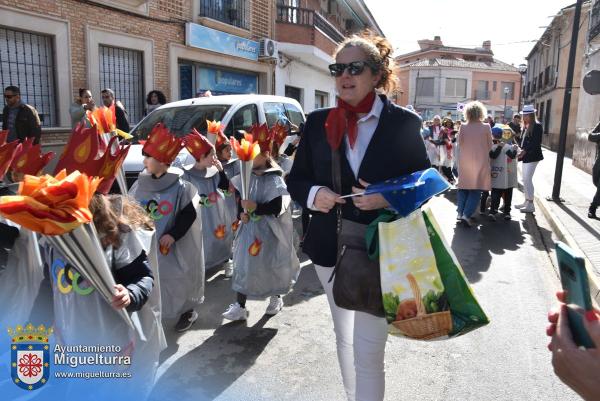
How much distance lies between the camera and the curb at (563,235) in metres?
5.04

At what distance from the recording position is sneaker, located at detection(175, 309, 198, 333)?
164 inches

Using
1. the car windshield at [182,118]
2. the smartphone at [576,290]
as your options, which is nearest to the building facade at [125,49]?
the car windshield at [182,118]

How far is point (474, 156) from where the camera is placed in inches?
319

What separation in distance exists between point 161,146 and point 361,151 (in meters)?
1.91

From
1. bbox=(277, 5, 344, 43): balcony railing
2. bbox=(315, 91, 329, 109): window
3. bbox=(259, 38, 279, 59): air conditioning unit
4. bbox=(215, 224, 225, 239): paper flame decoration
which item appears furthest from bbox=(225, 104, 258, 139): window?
bbox=(315, 91, 329, 109): window

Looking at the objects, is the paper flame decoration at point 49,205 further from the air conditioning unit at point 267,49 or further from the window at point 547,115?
the window at point 547,115

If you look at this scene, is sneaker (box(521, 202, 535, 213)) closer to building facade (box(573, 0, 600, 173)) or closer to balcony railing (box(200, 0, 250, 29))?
building facade (box(573, 0, 600, 173))

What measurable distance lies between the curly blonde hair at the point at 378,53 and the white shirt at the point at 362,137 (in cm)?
14

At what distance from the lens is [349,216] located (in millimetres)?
2449

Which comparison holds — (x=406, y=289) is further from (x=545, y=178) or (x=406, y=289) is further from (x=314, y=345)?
(x=545, y=178)

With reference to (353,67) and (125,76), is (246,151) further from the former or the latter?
(125,76)

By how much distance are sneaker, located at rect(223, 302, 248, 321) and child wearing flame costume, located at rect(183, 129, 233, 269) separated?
3.49 feet

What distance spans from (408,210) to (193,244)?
2349 mm

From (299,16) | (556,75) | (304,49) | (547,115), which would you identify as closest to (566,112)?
(304,49)
